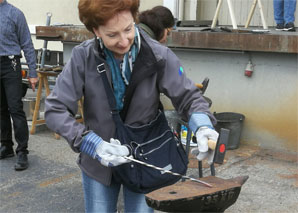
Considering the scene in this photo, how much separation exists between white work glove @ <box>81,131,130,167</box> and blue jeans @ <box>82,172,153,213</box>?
1.06 feet

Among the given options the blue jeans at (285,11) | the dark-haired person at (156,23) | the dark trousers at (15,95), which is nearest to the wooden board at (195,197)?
the dark-haired person at (156,23)

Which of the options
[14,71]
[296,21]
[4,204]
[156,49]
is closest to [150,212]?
[156,49]

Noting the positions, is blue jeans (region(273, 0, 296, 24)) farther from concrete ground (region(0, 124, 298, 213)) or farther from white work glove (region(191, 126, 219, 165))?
white work glove (region(191, 126, 219, 165))

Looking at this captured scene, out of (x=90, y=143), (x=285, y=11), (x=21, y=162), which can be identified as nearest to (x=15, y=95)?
(x=21, y=162)

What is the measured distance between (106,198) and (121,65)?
0.75m

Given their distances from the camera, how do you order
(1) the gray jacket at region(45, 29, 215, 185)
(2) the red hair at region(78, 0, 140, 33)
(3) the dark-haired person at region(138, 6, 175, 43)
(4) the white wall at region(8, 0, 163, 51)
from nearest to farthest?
1. (2) the red hair at region(78, 0, 140, 33)
2. (1) the gray jacket at region(45, 29, 215, 185)
3. (3) the dark-haired person at region(138, 6, 175, 43)
4. (4) the white wall at region(8, 0, 163, 51)

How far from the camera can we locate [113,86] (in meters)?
2.38

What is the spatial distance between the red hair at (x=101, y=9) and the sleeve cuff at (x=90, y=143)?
1.79 ft

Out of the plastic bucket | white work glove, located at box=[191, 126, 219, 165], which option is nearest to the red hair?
white work glove, located at box=[191, 126, 219, 165]

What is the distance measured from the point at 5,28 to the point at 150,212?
3389mm

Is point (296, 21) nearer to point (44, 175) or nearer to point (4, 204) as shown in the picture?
point (44, 175)

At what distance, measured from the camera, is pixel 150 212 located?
265 centimetres

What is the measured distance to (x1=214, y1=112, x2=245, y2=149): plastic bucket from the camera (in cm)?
581

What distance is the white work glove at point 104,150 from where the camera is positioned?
2.22m
